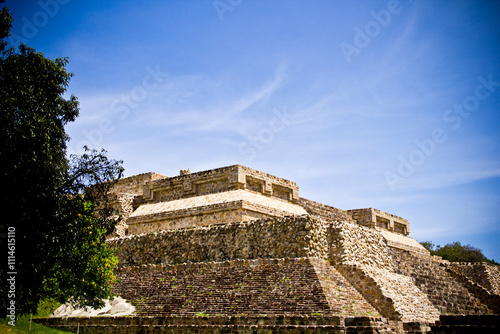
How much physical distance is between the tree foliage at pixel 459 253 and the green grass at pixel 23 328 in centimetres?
3364

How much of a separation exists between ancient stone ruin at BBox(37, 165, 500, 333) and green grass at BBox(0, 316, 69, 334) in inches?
35.0

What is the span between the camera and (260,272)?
14523 mm

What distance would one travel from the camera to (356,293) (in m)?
14.2

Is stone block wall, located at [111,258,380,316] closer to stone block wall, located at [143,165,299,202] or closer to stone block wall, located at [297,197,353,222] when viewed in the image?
stone block wall, located at [143,165,299,202]

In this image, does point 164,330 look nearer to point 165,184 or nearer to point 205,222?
point 205,222

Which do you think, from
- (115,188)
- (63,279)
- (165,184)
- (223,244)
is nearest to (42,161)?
(63,279)

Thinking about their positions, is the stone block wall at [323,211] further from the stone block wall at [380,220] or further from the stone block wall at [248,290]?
the stone block wall at [248,290]

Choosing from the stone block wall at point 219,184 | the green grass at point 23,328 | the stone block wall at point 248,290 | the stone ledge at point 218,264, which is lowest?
the green grass at point 23,328

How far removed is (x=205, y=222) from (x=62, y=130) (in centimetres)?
749

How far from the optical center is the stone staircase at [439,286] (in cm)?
1906

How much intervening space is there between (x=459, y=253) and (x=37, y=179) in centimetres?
4011

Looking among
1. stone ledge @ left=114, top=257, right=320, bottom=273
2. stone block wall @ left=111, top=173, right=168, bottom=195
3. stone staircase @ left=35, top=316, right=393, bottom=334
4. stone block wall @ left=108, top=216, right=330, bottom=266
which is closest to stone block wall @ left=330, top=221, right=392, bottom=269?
stone block wall @ left=108, top=216, right=330, bottom=266

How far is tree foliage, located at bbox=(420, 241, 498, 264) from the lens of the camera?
42.0 metres
